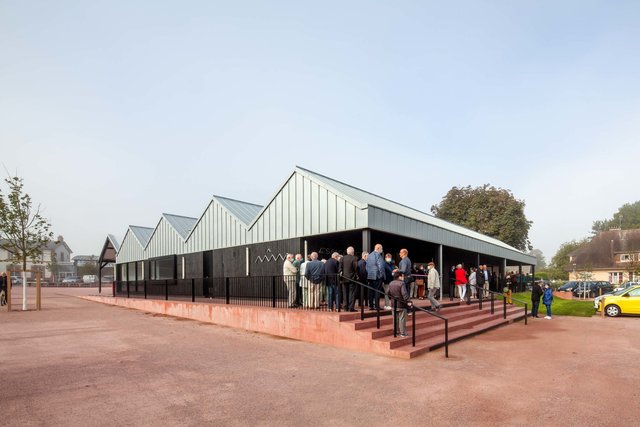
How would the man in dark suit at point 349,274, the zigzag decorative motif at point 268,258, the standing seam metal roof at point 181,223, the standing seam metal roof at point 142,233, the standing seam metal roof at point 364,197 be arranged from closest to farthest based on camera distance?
the man in dark suit at point 349,274 → the standing seam metal roof at point 364,197 → the zigzag decorative motif at point 268,258 → the standing seam metal roof at point 181,223 → the standing seam metal roof at point 142,233

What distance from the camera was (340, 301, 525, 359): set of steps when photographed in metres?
8.82

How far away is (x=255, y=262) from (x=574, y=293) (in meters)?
28.1

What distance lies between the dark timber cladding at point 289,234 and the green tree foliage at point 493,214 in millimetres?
19262

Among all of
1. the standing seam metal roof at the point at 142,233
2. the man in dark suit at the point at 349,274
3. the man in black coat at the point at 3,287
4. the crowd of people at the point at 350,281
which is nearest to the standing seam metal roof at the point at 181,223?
the standing seam metal roof at the point at 142,233

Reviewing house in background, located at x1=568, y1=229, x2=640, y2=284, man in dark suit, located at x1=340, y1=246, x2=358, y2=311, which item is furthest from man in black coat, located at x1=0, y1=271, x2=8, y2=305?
house in background, located at x1=568, y1=229, x2=640, y2=284

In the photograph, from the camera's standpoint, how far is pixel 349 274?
10094 mm

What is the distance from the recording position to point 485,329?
40.2ft

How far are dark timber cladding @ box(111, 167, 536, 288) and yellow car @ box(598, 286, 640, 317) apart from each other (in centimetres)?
591

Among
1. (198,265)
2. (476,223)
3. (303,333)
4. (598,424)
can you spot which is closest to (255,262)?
(198,265)

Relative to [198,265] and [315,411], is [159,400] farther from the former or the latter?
[198,265]

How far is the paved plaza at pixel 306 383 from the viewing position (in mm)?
5219

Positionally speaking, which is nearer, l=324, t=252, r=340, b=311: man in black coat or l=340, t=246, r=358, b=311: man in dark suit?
l=340, t=246, r=358, b=311: man in dark suit

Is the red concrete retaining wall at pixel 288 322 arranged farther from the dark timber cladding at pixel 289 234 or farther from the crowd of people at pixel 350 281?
the dark timber cladding at pixel 289 234

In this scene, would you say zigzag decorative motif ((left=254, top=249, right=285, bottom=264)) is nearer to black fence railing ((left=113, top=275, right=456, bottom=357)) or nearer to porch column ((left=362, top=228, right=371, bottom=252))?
black fence railing ((left=113, top=275, right=456, bottom=357))
